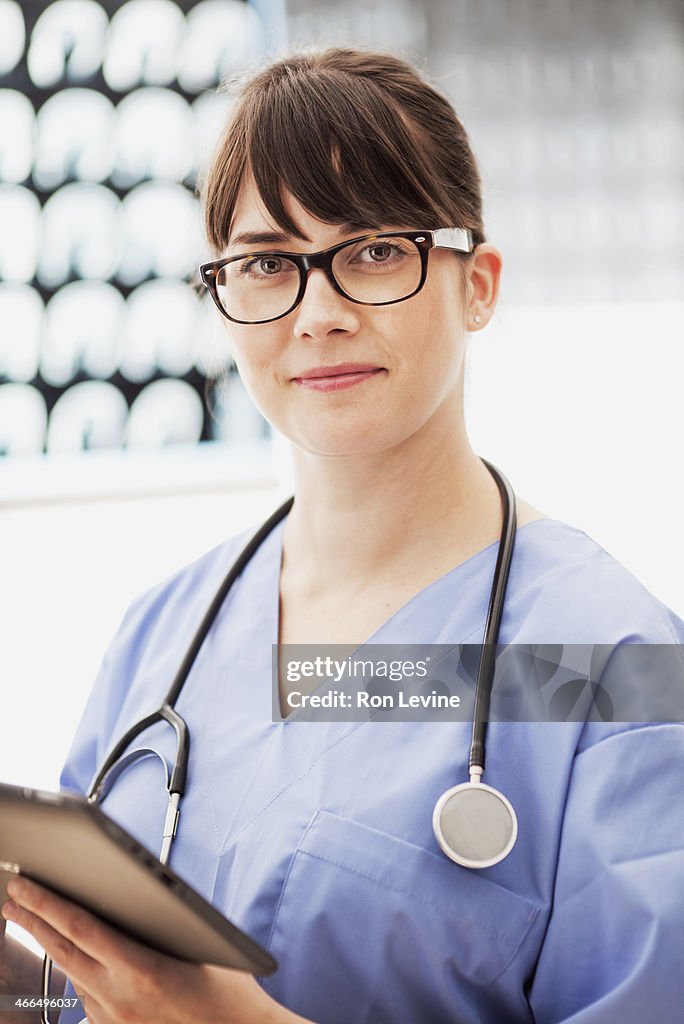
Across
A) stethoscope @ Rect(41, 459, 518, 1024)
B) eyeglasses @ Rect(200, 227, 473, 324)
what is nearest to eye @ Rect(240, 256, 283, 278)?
eyeglasses @ Rect(200, 227, 473, 324)

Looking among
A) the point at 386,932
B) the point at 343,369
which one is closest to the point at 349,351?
the point at 343,369

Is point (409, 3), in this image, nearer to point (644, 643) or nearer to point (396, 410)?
point (396, 410)

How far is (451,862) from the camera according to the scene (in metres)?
0.67

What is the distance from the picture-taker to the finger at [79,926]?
1.89 feet

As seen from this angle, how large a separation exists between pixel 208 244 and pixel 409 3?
3.47ft

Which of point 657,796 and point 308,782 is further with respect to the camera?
point 308,782

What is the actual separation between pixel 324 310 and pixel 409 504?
201 mm

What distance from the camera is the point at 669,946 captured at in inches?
23.9

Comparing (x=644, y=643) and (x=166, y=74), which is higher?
(x=166, y=74)

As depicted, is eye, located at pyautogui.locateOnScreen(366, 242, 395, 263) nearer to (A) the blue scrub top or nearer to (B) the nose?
(B) the nose

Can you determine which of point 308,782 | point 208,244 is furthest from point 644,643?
point 208,244

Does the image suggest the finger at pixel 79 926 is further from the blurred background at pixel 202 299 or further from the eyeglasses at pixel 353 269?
the blurred background at pixel 202 299

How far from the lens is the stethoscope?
0.65 metres

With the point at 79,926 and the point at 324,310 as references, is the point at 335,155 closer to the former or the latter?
the point at 324,310
